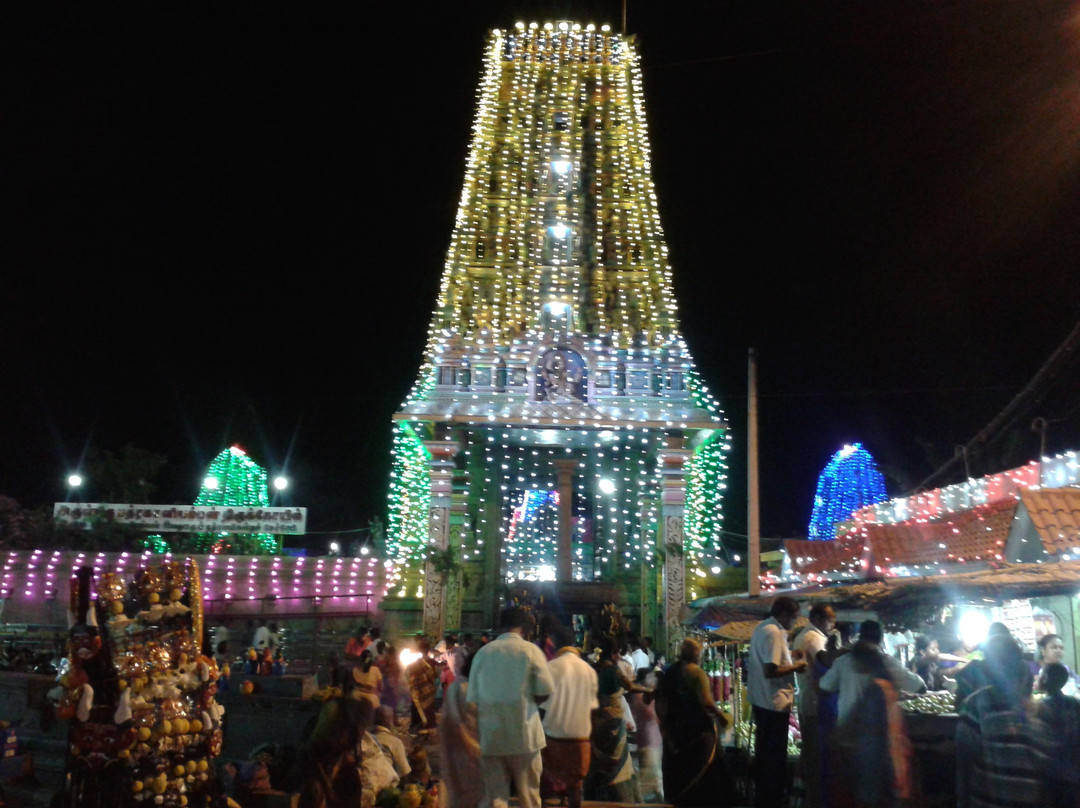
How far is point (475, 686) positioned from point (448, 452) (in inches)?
625

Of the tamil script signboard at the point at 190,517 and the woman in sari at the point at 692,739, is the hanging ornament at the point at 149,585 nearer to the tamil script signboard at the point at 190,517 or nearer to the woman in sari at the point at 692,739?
the woman in sari at the point at 692,739

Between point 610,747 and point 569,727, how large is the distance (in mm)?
1378

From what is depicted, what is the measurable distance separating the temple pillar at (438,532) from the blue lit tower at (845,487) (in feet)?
88.9

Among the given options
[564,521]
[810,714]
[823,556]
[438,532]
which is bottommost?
[810,714]

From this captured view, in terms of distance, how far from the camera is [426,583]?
21.1 m

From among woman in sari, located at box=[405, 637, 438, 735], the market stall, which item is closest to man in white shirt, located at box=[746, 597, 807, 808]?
the market stall

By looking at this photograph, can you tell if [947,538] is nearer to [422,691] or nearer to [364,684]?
[422,691]

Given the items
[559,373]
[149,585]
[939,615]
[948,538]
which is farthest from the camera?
[559,373]

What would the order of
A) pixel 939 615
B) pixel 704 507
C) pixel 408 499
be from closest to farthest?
pixel 939 615, pixel 408 499, pixel 704 507

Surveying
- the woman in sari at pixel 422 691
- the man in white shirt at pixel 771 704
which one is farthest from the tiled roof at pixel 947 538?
the woman in sari at pixel 422 691

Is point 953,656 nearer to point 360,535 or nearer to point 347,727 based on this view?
point 347,727

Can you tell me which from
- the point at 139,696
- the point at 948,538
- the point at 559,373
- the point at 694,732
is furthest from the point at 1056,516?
the point at 559,373

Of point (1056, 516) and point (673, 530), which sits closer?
point (1056, 516)

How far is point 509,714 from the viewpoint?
5.96 metres
